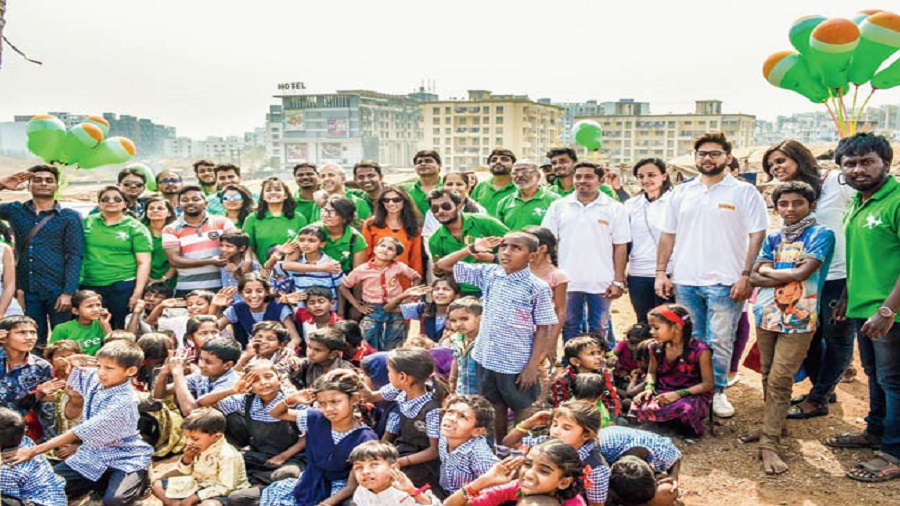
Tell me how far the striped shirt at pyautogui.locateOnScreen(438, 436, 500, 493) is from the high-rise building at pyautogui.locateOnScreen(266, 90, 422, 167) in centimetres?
9870

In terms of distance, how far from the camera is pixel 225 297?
18.0 ft

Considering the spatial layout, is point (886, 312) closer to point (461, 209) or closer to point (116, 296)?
point (461, 209)

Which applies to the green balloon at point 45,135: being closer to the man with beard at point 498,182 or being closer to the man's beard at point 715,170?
the man with beard at point 498,182

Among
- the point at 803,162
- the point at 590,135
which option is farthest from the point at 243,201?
the point at 590,135

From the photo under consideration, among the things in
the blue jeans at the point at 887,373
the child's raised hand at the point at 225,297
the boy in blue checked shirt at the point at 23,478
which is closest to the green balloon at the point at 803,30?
the blue jeans at the point at 887,373

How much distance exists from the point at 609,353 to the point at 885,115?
135825 millimetres

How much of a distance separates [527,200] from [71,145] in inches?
224

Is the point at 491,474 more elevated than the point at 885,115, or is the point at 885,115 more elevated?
the point at 885,115

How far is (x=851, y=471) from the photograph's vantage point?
4.01 m

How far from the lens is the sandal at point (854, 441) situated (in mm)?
4336

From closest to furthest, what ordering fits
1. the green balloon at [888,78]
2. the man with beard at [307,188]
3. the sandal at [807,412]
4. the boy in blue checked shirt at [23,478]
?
the boy in blue checked shirt at [23,478] < the sandal at [807,412] < the green balloon at [888,78] < the man with beard at [307,188]

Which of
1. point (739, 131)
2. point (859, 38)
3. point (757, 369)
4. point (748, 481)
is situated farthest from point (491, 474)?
point (739, 131)

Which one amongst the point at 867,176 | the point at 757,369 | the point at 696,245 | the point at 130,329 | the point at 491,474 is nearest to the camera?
the point at 491,474

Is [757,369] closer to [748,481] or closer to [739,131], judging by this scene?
[748,481]
